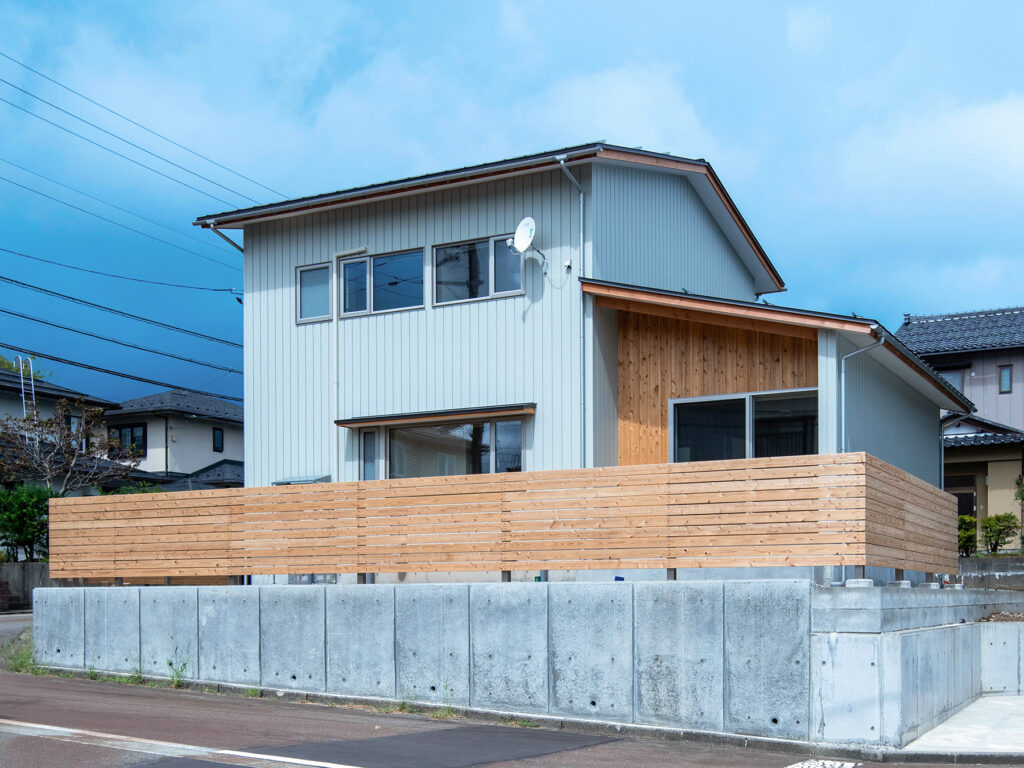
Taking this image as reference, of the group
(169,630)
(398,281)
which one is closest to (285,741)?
(169,630)

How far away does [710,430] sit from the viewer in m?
14.9

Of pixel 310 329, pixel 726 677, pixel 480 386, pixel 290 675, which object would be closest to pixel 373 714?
pixel 290 675

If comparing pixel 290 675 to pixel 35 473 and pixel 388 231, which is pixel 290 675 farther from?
pixel 35 473

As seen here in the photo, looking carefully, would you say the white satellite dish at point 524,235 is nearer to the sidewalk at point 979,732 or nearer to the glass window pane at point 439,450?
the glass window pane at point 439,450

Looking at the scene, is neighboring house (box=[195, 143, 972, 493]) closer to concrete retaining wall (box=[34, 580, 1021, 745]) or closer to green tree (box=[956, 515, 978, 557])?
concrete retaining wall (box=[34, 580, 1021, 745])

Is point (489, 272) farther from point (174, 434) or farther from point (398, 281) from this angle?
point (174, 434)

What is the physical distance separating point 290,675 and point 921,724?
7330mm

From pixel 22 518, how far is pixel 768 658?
95.2 ft

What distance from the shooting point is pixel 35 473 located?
37.1 meters

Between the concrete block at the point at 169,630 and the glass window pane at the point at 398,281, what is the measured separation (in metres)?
5.47

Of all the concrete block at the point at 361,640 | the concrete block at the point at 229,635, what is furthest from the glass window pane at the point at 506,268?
the concrete block at the point at 229,635

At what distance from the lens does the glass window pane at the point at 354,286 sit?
17.4 meters

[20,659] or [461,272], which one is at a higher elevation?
[461,272]

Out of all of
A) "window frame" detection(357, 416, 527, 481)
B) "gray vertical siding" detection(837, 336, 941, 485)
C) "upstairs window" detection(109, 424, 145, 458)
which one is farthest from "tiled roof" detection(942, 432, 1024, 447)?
"upstairs window" detection(109, 424, 145, 458)
